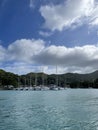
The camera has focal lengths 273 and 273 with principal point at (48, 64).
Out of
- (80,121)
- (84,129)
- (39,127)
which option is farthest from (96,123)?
(39,127)

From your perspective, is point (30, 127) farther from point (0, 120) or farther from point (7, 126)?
point (0, 120)

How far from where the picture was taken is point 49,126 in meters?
31.5

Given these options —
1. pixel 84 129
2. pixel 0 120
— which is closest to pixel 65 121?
pixel 84 129

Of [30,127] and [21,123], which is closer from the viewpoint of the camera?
[30,127]

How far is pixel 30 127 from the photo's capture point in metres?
31.1

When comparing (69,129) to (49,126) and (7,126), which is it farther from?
(7,126)

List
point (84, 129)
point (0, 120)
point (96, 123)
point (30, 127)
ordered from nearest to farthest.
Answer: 1. point (84, 129)
2. point (30, 127)
3. point (96, 123)
4. point (0, 120)

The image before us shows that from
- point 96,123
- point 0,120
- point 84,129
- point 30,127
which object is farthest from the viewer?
point 0,120

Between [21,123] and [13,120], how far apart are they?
3.01m

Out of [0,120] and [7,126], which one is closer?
[7,126]

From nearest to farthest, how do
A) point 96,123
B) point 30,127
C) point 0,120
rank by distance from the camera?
point 30,127 → point 96,123 → point 0,120

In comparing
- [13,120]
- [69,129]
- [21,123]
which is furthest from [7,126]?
[69,129]

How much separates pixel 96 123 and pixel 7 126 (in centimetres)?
1076

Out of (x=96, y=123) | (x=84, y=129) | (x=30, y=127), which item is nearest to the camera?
(x=84, y=129)
